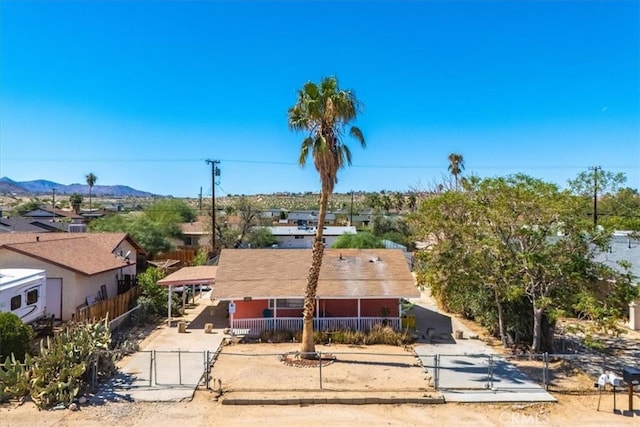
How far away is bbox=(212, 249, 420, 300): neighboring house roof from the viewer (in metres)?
21.2

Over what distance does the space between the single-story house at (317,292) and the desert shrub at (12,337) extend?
24.0 feet

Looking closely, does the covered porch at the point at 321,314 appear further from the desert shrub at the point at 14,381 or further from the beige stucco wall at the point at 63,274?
the desert shrub at the point at 14,381

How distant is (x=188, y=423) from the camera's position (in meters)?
12.3

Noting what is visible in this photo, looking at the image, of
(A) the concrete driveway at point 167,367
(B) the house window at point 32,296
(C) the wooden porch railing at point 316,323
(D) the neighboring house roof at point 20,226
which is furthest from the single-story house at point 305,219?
(B) the house window at point 32,296

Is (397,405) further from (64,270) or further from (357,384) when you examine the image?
(64,270)

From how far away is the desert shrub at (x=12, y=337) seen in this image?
590 inches

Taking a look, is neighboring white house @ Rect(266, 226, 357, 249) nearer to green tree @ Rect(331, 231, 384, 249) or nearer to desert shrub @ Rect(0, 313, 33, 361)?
green tree @ Rect(331, 231, 384, 249)

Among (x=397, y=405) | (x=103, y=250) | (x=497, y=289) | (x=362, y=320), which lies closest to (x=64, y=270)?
(x=103, y=250)

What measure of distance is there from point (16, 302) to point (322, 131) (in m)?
13.2

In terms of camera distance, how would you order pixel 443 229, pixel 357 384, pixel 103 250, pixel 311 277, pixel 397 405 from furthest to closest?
1. pixel 103 250
2. pixel 443 229
3. pixel 311 277
4. pixel 357 384
5. pixel 397 405

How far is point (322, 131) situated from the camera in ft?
55.6

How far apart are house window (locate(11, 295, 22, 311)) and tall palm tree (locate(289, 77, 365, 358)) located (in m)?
10.9

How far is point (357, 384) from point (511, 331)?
853cm

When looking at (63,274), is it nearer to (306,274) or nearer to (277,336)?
(277,336)
